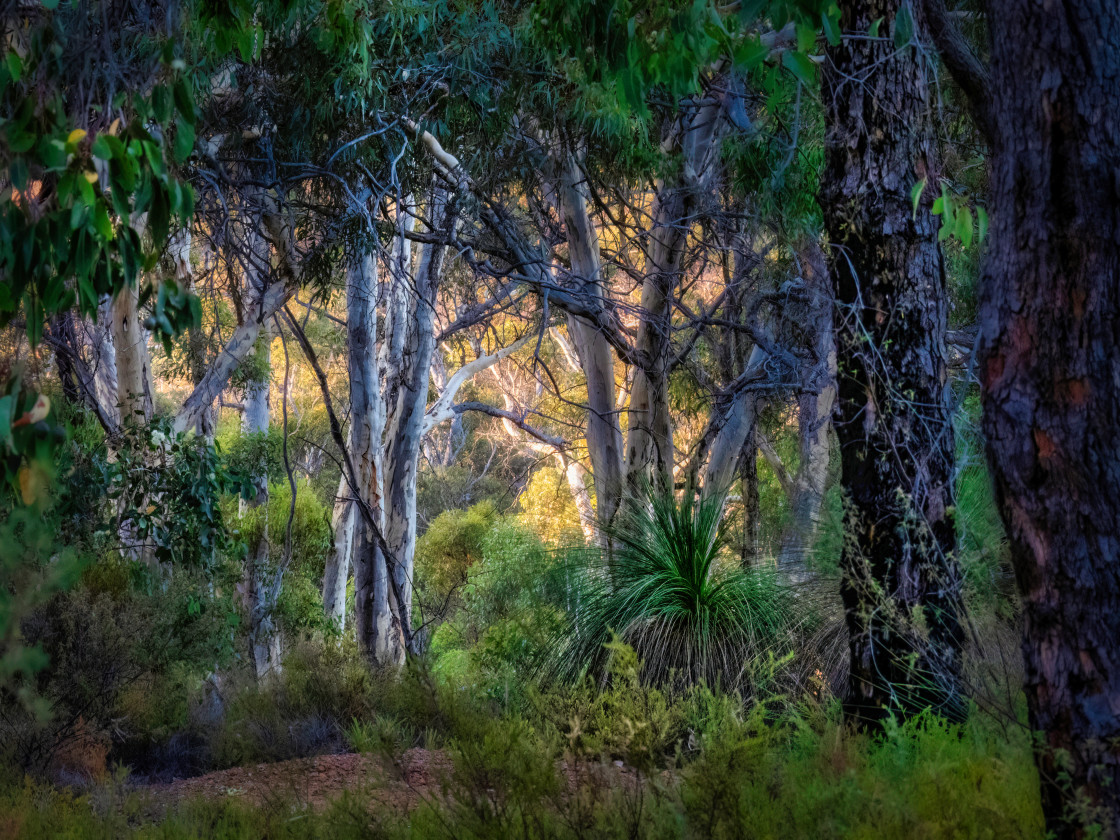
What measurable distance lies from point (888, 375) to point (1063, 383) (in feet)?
5.96

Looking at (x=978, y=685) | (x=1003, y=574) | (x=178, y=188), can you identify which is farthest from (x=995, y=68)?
(x=1003, y=574)

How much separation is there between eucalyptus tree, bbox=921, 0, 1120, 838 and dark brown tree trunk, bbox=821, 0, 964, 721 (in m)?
A: 1.56

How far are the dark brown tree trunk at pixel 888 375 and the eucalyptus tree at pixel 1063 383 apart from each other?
156 centimetres

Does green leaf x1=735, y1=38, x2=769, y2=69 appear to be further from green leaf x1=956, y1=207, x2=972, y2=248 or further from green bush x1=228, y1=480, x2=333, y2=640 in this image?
green bush x1=228, y1=480, x2=333, y2=640

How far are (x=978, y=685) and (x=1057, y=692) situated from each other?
157 centimetres

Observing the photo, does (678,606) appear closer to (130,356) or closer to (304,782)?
(304,782)

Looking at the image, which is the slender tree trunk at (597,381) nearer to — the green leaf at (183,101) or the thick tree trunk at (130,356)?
the thick tree trunk at (130,356)

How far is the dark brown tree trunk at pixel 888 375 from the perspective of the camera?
4066mm

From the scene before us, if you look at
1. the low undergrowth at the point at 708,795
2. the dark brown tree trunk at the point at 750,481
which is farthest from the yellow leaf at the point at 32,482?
the dark brown tree trunk at the point at 750,481

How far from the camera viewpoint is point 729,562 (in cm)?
696

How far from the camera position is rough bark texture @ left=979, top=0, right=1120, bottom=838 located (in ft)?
7.63

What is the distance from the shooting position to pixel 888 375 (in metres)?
4.16

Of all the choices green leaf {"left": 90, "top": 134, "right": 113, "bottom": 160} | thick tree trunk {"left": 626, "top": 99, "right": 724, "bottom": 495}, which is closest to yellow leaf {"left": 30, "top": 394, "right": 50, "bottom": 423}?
green leaf {"left": 90, "top": 134, "right": 113, "bottom": 160}

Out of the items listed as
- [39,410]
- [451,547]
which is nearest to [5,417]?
[39,410]
